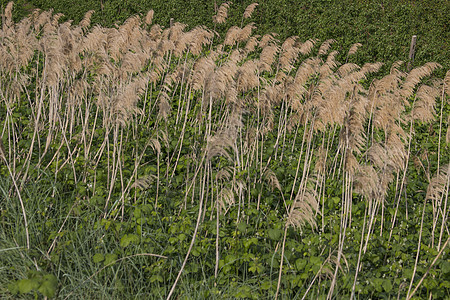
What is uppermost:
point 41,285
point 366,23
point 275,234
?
point 366,23

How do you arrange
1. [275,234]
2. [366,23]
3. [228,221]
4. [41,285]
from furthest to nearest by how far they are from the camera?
[366,23], [228,221], [275,234], [41,285]

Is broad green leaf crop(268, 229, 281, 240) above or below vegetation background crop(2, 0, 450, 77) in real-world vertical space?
below

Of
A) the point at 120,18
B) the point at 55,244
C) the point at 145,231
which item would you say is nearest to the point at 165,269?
the point at 145,231

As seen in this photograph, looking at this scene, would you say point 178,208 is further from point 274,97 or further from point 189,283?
point 274,97

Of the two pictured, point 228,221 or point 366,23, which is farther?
point 366,23

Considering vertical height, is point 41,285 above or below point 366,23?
below

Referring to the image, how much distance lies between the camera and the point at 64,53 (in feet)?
15.5

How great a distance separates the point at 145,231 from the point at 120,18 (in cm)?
1364

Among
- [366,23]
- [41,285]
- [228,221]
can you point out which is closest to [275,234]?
[228,221]

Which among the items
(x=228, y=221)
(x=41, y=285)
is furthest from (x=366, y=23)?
(x=41, y=285)

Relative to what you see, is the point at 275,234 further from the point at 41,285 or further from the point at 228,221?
the point at 41,285

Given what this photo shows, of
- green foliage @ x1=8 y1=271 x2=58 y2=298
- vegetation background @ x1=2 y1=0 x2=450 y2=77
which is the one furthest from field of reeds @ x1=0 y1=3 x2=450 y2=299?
vegetation background @ x1=2 y1=0 x2=450 y2=77

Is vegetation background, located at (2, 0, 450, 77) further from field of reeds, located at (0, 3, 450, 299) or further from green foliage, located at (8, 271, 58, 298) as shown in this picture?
green foliage, located at (8, 271, 58, 298)

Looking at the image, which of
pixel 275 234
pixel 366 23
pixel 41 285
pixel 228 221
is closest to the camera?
pixel 41 285
